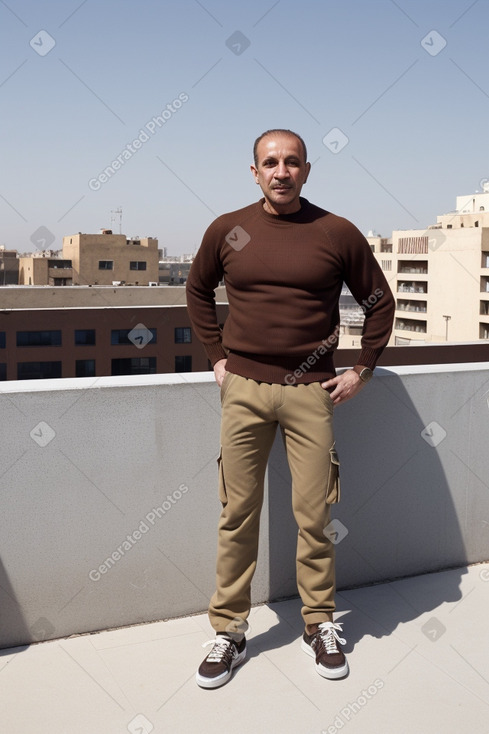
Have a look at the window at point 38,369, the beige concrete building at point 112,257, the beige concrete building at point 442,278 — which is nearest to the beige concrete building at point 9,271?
the beige concrete building at point 112,257

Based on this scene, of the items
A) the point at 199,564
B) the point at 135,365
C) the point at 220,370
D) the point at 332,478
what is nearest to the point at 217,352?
the point at 220,370

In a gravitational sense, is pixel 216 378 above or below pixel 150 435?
above

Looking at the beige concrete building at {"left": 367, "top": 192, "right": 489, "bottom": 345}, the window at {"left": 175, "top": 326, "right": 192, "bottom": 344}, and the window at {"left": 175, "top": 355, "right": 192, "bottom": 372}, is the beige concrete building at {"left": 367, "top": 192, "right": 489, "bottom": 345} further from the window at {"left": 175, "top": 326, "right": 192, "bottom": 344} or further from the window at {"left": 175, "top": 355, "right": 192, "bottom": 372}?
the window at {"left": 175, "top": 326, "right": 192, "bottom": 344}

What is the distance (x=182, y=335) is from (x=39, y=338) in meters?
6.84

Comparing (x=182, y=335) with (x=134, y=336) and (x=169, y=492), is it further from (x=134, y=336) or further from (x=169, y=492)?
(x=169, y=492)

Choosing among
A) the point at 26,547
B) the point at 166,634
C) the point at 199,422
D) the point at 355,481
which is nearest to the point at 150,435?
the point at 199,422

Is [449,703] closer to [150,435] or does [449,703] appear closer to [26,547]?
[150,435]

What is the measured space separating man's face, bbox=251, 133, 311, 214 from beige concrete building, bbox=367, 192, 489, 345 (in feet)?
165

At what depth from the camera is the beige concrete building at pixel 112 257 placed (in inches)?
2462

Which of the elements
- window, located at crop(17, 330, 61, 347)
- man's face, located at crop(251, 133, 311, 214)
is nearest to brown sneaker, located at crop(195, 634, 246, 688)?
man's face, located at crop(251, 133, 311, 214)

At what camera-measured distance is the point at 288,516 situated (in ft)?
8.34

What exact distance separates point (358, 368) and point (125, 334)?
31.1m

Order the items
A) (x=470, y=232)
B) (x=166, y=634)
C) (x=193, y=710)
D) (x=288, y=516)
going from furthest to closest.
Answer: (x=470, y=232), (x=288, y=516), (x=166, y=634), (x=193, y=710)

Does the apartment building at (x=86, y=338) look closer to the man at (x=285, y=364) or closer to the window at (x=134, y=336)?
the window at (x=134, y=336)
